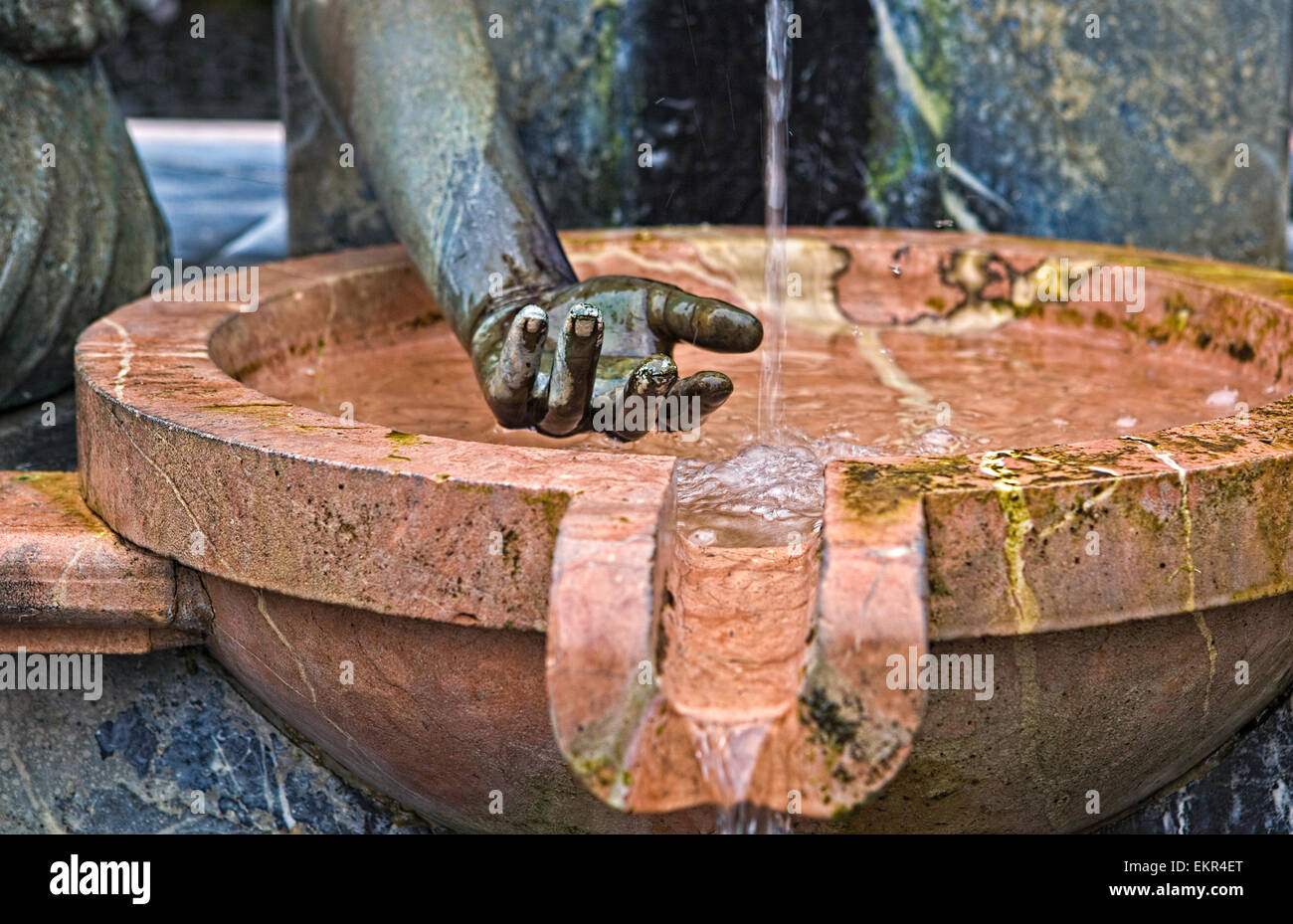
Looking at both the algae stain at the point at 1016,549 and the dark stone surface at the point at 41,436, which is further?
the dark stone surface at the point at 41,436

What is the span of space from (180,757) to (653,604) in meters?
0.89

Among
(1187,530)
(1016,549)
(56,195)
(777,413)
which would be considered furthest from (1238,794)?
(56,195)

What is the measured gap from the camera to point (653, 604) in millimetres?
1418

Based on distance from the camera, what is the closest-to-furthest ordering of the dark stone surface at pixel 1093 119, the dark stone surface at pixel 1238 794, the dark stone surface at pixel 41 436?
the dark stone surface at pixel 1238 794
the dark stone surface at pixel 41 436
the dark stone surface at pixel 1093 119

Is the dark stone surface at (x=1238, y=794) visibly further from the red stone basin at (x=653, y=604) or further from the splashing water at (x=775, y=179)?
the splashing water at (x=775, y=179)

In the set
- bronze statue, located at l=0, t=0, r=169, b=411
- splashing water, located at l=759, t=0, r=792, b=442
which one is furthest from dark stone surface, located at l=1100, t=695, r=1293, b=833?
bronze statue, located at l=0, t=0, r=169, b=411

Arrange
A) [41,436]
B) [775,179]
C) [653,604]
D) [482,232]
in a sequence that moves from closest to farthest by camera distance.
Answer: [653,604]
[482,232]
[41,436]
[775,179]

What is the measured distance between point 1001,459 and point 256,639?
0.92 m

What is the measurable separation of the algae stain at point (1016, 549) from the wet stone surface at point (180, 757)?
35.2 inches

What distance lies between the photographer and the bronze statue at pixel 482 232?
1.83 m

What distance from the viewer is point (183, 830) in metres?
1.99

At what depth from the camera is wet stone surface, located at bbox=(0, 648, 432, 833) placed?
1968mm

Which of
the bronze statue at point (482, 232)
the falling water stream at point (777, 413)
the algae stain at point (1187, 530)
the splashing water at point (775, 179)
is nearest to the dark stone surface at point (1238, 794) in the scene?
the algae stain at point (1187, 530)

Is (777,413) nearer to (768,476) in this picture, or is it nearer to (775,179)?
(768,476)
